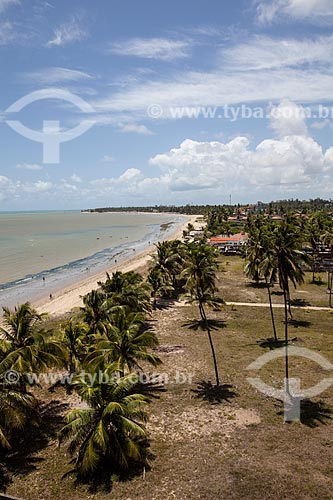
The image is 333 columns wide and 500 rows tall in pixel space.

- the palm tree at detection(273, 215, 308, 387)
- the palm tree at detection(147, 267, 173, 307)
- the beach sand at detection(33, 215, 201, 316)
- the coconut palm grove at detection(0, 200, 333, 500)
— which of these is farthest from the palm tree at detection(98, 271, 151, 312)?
the palm tree at detection(273, 215, 308, 387)

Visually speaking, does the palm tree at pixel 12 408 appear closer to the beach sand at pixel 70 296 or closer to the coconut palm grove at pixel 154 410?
the coconut palm grove at pixel 154 410

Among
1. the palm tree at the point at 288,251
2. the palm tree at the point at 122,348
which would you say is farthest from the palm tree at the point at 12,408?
the palm tree at the point at 288,251

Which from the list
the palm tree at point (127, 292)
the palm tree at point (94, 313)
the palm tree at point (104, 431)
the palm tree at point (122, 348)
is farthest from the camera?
the palm tree at point (127, 292)

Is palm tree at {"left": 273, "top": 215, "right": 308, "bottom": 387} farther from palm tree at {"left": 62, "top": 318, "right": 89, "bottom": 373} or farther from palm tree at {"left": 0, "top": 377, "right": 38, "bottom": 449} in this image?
palm tree at {"left": 0, "top": 377, "right": 38, "bottom": 449}

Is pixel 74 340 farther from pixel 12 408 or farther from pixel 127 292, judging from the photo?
pixel 12 408

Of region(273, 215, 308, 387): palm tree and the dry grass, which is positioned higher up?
region(273, 215, 308, 387): palm tree

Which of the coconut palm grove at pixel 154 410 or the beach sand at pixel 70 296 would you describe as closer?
the coconut palm grove at pixel 154 410

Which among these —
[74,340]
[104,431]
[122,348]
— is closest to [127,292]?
[74,340]

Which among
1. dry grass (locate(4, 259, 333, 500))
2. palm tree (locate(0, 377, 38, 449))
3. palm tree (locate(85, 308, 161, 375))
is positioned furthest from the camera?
palm tree (locate(85, 308, 161, 375))
